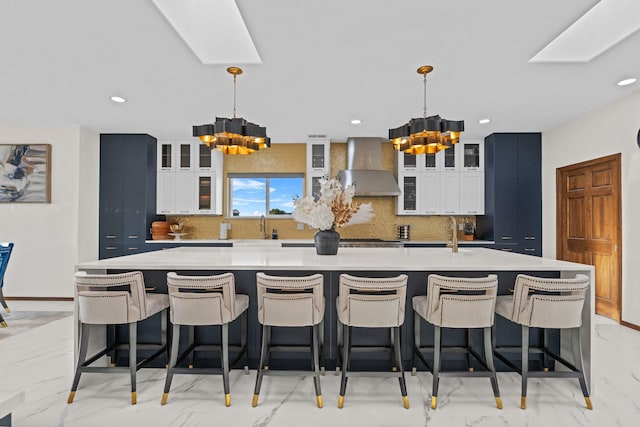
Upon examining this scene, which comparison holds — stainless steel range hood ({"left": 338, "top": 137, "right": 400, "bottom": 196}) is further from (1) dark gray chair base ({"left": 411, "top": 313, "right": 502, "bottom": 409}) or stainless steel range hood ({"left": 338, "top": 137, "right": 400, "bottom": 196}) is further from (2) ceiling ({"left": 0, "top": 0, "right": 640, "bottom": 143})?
(1) dark gray chair base ({"left": 411, "top": 313, "right": 502, "bottom": 409})

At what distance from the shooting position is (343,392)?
91.3 inches

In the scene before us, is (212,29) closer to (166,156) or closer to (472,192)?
(166,156)

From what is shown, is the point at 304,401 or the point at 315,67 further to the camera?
the point at 315,67

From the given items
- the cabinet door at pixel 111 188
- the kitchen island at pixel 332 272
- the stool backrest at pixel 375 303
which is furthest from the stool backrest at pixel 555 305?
the cabinet door at pixel 111 188

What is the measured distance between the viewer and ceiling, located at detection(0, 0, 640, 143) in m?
2.45

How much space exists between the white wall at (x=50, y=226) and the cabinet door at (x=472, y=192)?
5.97 m

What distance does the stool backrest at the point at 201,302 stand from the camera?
2.31 meters

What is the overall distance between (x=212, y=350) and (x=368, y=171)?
383cm

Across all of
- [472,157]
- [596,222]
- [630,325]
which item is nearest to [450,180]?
[472,157]

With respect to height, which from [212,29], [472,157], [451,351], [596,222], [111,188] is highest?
[212,29]

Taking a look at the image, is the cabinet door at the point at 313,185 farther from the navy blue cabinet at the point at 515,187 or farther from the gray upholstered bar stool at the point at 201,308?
the gray upholstered bar stool at the point at 201,308

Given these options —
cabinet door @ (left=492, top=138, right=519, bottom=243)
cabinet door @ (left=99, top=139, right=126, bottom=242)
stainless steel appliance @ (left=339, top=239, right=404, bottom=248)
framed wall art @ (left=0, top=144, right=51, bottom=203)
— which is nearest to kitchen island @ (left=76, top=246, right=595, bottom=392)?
stainless steel appliance @ (left=339, top=239, right=404, bottom=248)

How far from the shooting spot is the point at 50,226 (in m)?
5.29

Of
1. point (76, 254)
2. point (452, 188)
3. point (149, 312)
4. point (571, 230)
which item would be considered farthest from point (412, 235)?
point (76, 254)
